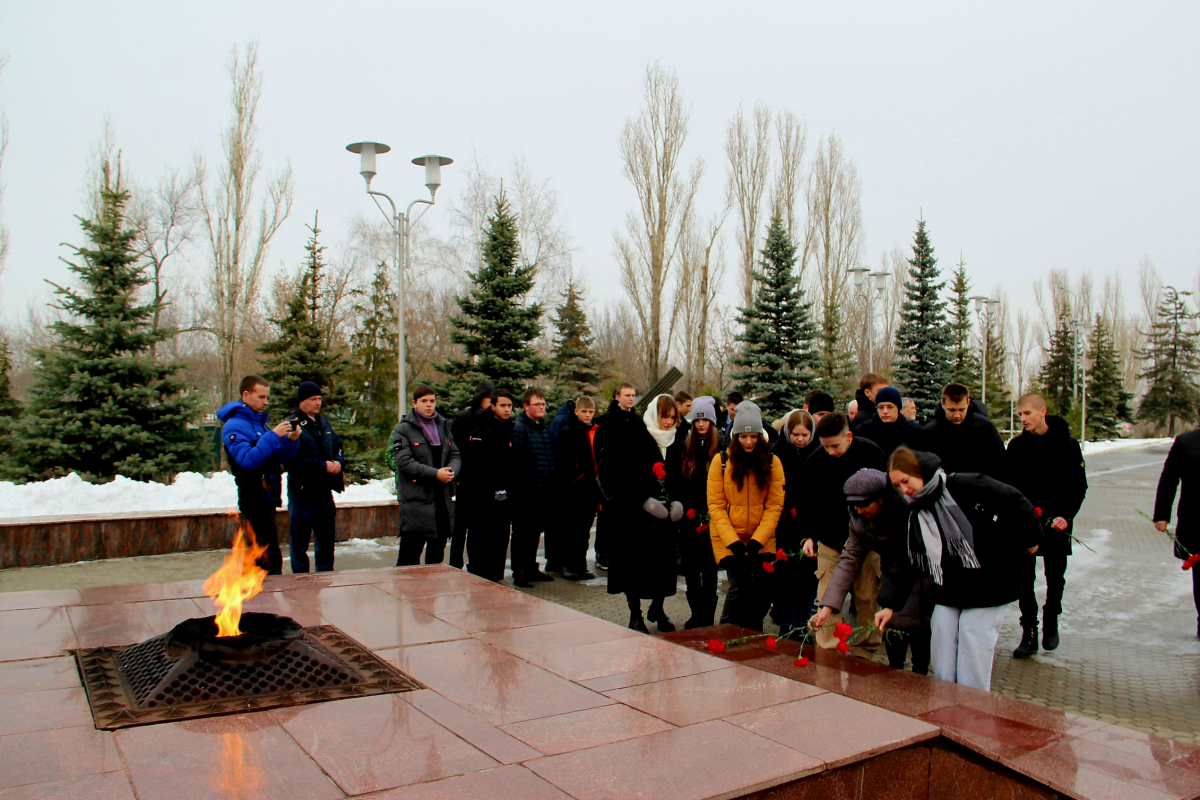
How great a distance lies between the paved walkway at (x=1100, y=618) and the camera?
5.21m

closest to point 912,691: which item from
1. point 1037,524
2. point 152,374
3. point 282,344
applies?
point 1037,524

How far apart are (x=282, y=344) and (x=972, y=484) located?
16594 millimetres

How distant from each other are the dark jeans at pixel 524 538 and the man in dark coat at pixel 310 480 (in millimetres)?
1901

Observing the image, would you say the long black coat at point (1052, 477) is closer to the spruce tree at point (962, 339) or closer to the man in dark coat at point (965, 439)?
the man in dark coat at point (965, 439)

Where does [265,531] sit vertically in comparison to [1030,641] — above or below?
above

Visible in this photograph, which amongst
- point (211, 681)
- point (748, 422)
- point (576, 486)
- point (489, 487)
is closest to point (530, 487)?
point (576, 486)

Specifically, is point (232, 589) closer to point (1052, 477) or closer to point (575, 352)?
point (1052, 477)

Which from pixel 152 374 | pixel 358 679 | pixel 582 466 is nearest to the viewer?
pixel 358 679

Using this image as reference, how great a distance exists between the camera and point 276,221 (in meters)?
30.2

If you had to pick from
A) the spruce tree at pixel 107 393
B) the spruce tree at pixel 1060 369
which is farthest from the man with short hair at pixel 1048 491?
the spruce tree at pixel 1060 369

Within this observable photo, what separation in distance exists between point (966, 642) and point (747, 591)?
1820 millimetres

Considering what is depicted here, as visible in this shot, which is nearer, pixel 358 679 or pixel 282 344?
pixel 358 679

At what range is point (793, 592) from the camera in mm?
6234

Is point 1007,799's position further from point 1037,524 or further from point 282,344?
point 282,344
